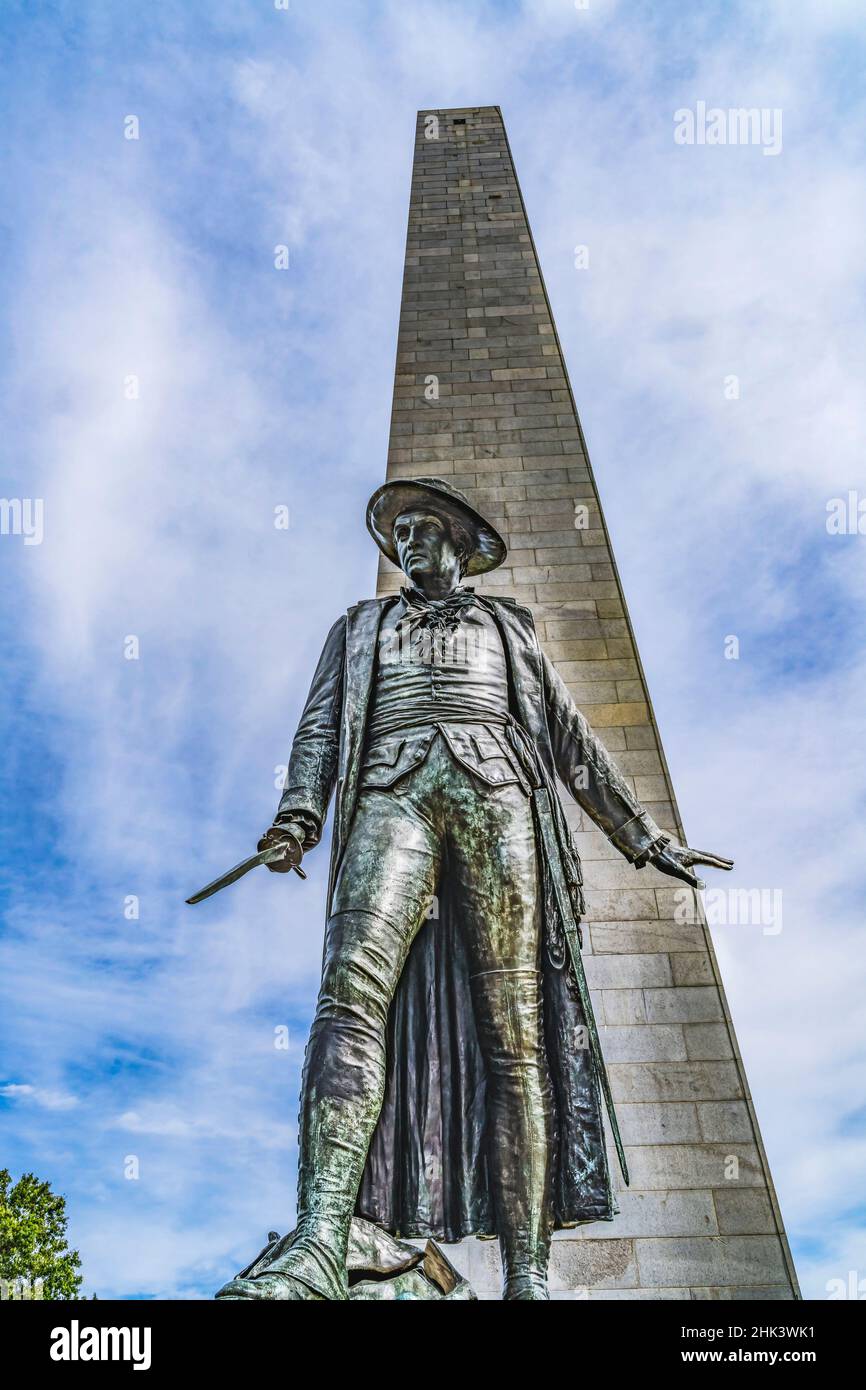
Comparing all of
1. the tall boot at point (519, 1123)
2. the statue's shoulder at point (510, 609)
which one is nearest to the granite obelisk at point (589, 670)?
the tall boot at point (519, 1123)

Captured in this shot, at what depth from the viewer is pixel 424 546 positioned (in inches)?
239

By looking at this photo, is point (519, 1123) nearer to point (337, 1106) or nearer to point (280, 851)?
point (337, 1106)

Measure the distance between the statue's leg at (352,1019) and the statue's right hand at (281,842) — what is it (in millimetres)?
267

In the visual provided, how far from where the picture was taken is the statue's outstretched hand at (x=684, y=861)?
17.7 ft

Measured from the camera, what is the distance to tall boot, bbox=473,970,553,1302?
14.3 ft

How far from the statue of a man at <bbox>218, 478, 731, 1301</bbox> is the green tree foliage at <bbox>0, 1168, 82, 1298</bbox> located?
628 inches

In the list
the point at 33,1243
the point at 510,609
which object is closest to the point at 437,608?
the point at 510,609

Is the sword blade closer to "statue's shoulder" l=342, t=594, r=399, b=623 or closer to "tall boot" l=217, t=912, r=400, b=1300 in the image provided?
"tall boot" l=217, t=912, r=400, b=1300

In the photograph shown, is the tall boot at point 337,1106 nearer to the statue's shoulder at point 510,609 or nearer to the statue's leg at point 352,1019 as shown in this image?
the statue's leg at point 352,1019

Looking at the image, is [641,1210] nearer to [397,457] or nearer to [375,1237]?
[375,1237]

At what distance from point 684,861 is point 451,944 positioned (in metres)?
1.36

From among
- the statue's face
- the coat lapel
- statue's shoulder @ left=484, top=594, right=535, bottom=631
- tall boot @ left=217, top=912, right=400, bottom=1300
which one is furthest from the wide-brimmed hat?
tall boot @ left=217, top=912, right=400, bottom=1300
